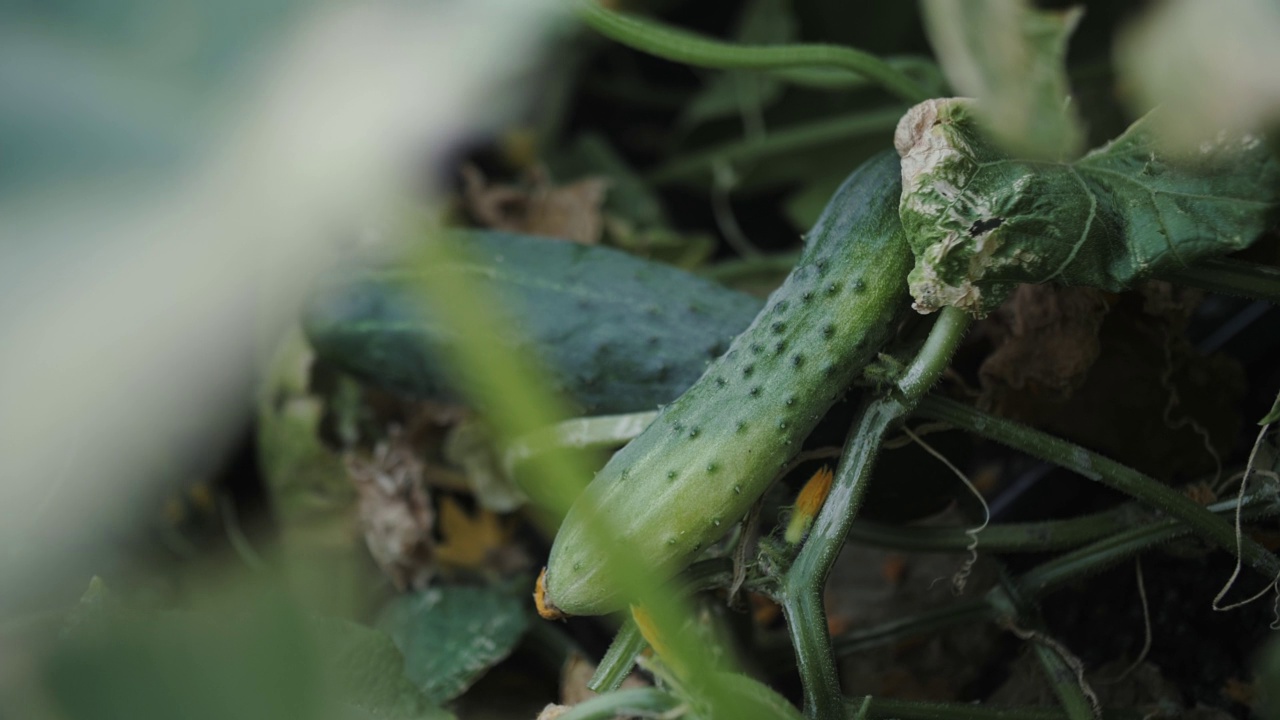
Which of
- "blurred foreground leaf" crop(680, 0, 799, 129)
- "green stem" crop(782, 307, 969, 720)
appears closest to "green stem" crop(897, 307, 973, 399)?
"green stem" crop(782, 307, 969, 720)

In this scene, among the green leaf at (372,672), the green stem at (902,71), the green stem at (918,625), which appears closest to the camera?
the green leaf at (372,672)

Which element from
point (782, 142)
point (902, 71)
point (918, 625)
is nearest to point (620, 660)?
point (918, 625)

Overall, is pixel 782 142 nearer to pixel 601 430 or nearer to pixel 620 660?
pixel 601 430

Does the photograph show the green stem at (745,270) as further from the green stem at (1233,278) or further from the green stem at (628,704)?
the green stem at (628,704)

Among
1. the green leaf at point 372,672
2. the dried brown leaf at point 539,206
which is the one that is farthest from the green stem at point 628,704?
the dried brown leaf at point 539,206

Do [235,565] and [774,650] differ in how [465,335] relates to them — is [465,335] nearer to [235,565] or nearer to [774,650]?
[774,650]

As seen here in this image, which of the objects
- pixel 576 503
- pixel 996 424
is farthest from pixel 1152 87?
pixel 576 503
